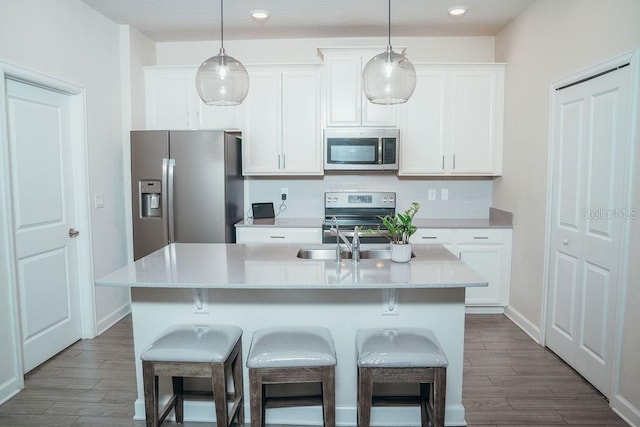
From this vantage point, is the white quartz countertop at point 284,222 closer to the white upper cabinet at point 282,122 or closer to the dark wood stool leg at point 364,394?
the white upper cabinet at point 282,122

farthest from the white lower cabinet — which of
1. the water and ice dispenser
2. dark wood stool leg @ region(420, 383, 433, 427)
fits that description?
the water and ice dispenser

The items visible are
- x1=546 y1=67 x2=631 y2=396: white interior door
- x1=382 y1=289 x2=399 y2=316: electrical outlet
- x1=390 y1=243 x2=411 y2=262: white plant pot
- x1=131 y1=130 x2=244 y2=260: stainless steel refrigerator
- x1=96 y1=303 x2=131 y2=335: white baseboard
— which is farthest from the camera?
x1=131 y1=130 x2=244 y2=260: stainless steel refrigerator

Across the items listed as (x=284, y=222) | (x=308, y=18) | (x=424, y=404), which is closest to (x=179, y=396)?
(x=424, y=404)

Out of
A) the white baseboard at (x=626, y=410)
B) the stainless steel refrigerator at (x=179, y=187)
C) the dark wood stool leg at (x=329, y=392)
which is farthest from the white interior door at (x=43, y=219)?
the white baseboard at (x=626, y=410)

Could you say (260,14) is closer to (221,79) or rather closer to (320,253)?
(221,79)

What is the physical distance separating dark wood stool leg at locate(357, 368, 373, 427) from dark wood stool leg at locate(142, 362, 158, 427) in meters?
0.90

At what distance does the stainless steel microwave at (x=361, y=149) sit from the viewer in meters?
4.07

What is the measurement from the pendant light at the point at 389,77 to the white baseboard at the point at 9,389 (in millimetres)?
2690

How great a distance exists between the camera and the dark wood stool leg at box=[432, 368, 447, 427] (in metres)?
1.82

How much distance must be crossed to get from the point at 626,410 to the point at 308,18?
3614mm

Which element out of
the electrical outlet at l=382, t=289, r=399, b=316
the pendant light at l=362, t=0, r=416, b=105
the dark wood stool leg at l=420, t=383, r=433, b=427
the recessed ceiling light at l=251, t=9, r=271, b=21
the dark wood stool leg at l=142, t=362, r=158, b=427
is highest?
the recessed ceiling light at l=251, t=9, r=271, b=21

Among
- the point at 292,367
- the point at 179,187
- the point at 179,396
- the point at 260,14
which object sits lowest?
the point at 179,396

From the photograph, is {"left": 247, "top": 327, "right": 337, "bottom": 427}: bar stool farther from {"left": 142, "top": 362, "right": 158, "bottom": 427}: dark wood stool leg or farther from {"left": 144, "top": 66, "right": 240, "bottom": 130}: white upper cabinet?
{"left": 144, "top": 66, "right": 240, "bottom": 130}: white upper cabinet

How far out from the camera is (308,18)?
12.6 ft
